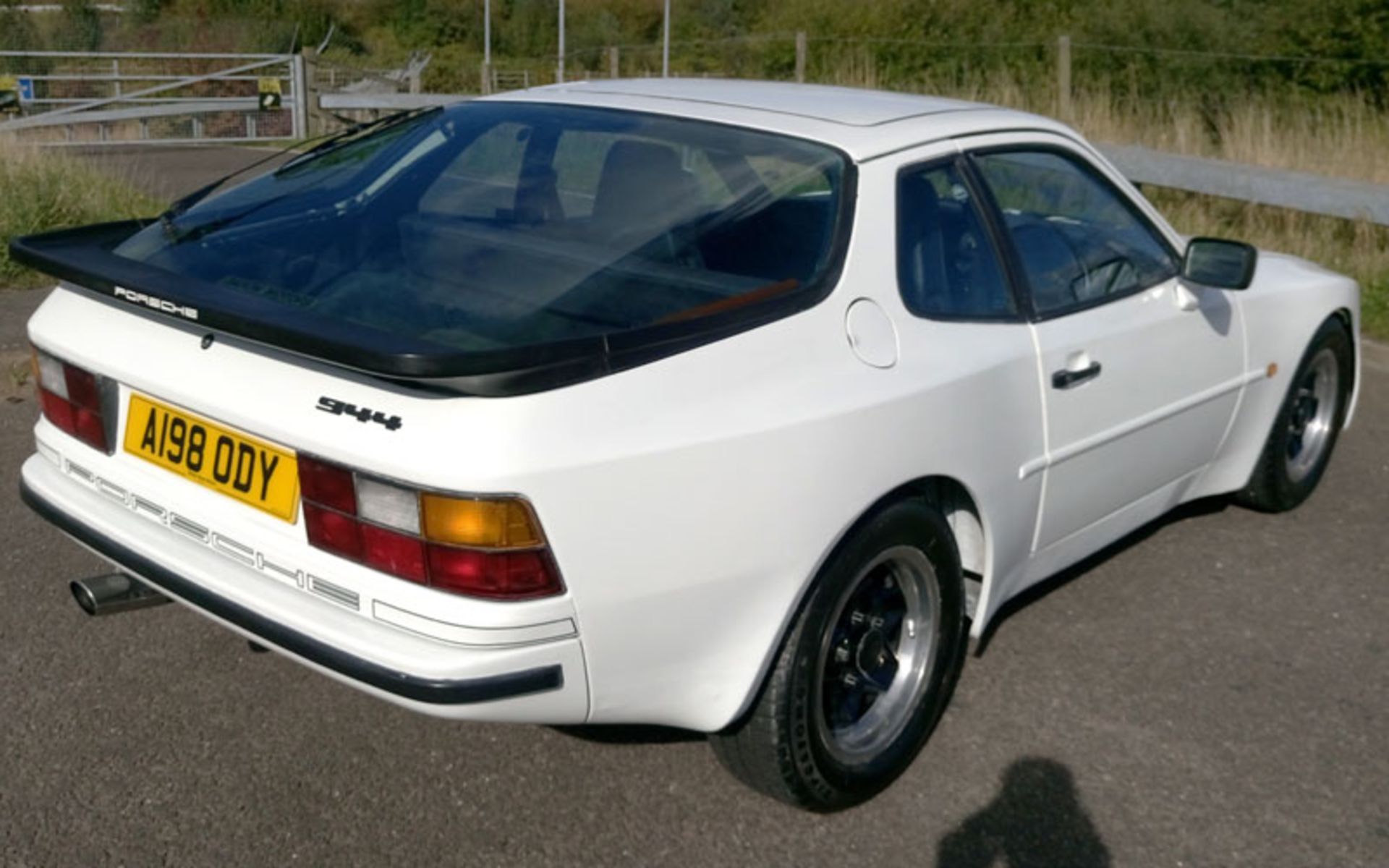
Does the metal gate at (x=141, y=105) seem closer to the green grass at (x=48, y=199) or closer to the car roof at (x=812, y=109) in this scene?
the green grass at (x=48, y=199)

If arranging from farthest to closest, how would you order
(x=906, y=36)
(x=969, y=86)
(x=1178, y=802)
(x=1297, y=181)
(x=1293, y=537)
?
1. (x=906, y=36)
2. (x=969, y=86)
3. (x=1297, y=181)
4. (x=1293, y=537)
5. (x=1178, y=802)

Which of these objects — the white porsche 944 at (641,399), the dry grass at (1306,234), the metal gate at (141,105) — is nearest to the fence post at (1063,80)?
the dry grass at (1306,234)

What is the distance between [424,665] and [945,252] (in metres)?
1.63

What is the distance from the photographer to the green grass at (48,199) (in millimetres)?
8406

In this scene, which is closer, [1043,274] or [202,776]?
[202,776]

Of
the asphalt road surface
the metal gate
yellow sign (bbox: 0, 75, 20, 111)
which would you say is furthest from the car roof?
yellow sign (bbox: 0, 75, 20, 111)

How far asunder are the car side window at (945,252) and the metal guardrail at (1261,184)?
5420 mm

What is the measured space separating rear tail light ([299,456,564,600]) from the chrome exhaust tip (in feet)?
2.70

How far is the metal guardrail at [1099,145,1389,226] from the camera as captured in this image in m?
8.33

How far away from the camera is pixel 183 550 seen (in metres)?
3.11

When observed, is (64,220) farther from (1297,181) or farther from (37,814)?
(1297,181)

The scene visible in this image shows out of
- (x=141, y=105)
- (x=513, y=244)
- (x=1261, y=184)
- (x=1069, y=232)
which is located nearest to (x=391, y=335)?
(x=513, y=244)

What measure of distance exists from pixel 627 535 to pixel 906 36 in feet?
74.3

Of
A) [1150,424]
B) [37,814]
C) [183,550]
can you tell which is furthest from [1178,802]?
[37,814]
